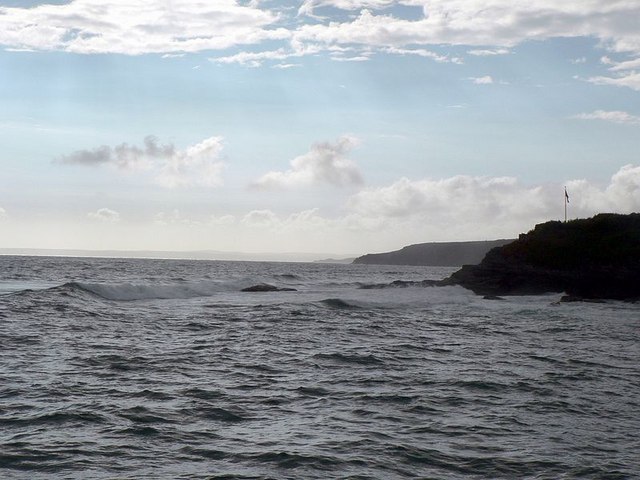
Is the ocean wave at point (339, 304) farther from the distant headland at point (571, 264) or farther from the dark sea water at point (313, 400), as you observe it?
the distant headland at point (571, 264)

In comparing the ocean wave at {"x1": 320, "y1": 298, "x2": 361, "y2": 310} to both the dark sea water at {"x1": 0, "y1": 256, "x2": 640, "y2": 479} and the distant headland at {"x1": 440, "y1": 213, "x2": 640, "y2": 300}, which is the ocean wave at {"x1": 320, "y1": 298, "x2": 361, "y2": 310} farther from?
the distant headland at {"x1": 440, "y1": 213, "x2": 640, "y2": 300}

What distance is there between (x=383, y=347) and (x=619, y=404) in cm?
1087

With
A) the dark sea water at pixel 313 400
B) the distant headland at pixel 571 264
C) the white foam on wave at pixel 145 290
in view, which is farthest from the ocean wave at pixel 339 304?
the distant headland at pixel 571 264

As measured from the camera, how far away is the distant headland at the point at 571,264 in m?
59.7

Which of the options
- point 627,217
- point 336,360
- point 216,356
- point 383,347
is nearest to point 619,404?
point 336,360

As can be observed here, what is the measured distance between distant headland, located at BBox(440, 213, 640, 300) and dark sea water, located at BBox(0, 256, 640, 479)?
26244mm

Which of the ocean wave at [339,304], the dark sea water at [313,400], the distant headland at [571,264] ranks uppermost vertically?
the distant headland at [571,264]

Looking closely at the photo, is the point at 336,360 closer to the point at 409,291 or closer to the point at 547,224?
the point at 409,291

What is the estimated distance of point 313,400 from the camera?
54.1 feet

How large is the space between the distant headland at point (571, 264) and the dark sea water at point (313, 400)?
86.1 feet

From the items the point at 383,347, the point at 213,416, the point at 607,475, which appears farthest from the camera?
the point at 383,347

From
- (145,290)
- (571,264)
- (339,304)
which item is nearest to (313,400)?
(339,304)

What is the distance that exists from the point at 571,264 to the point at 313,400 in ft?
169

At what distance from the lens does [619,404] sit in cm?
1672
